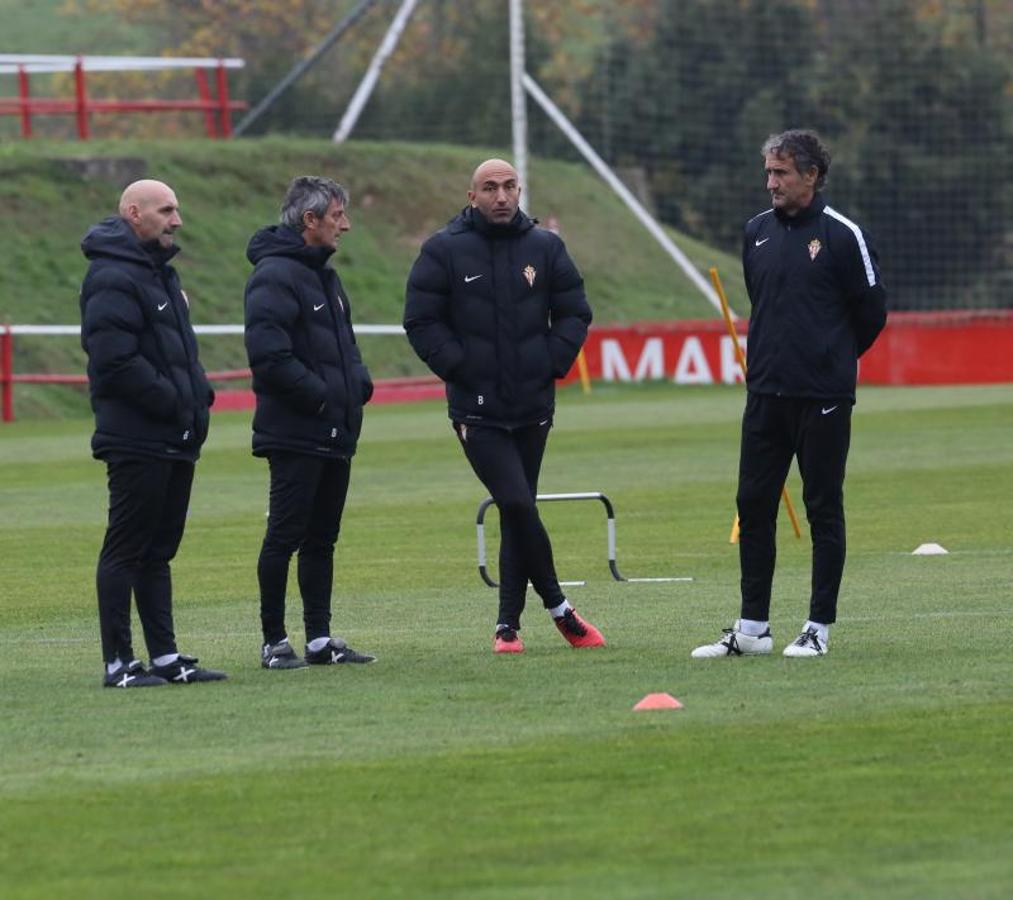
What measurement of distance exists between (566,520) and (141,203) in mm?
8893

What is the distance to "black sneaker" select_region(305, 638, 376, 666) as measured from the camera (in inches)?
418

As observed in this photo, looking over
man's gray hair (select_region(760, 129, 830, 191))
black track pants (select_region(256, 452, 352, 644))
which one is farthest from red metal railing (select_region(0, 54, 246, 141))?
man's gray hair (select_region(760, 129, 830, 191))

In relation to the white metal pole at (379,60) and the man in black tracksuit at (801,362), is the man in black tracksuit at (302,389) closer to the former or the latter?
the man in black tracksuit at (801,362)

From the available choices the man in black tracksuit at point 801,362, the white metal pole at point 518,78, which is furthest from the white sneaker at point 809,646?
the white metal pole at point 518,78

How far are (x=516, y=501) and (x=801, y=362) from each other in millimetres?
1379

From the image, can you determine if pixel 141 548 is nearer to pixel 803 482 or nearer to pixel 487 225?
pixel 487 225

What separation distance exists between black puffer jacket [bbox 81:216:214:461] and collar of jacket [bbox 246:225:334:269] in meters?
0.52

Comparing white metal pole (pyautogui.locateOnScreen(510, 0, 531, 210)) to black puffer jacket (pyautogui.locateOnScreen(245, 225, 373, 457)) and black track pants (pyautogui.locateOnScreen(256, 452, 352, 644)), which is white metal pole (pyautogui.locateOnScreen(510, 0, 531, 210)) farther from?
black puffer jacket (pyautogui.locateOnScreen(245, 225, 373, 457))

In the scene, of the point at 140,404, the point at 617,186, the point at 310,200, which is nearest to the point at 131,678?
the point at 140,404

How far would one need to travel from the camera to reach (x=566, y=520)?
18.4m

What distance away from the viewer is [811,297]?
10125mm

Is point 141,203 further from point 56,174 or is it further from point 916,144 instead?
point 916,144

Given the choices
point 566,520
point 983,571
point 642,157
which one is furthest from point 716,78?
point 983,571

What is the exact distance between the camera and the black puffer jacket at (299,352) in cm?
1025
